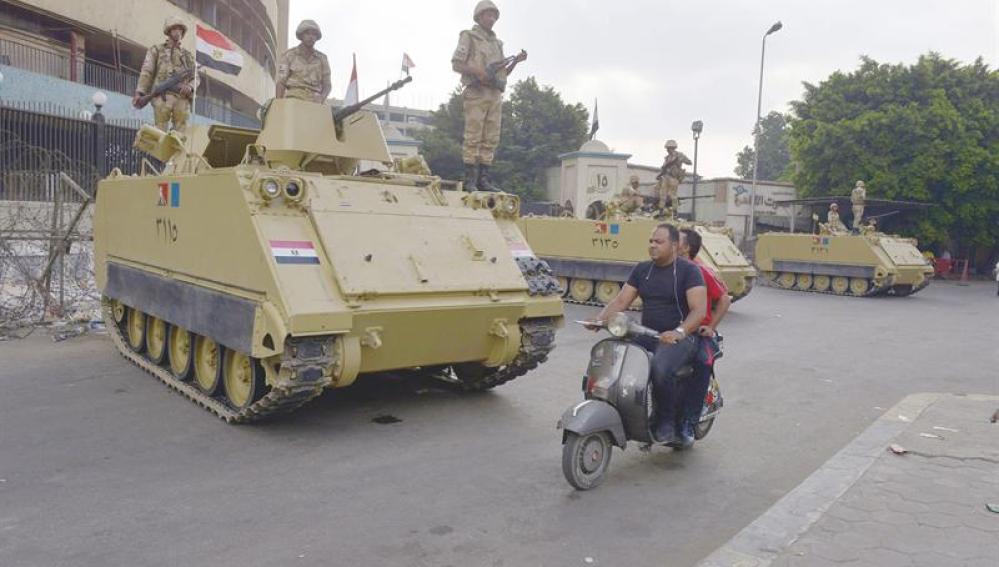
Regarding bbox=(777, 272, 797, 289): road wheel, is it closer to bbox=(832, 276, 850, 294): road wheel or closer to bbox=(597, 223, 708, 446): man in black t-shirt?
bbox=(832, 276, 850, 294): road wheel

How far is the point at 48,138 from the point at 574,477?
1319 centimetres

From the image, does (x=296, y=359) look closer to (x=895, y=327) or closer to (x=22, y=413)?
(x=22, y=413)

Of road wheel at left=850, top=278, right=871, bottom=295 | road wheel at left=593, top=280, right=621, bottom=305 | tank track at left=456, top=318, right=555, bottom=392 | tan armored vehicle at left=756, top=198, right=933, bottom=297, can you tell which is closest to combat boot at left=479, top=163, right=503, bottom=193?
tank track at left=456, top=318, right=555, bottom=392

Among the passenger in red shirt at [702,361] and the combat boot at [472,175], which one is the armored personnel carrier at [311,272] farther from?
the passenger in red shirt at [702,361]

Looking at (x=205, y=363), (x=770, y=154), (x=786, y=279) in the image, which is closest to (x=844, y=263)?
(x=786, y=279)

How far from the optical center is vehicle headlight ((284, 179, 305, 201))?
20.0 feet

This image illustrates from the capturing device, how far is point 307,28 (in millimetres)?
8703

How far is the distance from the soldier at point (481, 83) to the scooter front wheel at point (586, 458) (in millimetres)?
4696

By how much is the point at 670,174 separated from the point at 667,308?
505 inches

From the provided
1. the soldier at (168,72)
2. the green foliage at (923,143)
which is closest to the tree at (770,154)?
the green foliage at (923,143)

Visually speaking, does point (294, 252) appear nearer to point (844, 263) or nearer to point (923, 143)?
point (844, 263)

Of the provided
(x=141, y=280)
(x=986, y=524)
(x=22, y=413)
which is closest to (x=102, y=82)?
(x=141, y=280)

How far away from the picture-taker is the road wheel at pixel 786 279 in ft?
76.1

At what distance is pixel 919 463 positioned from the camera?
519cm
